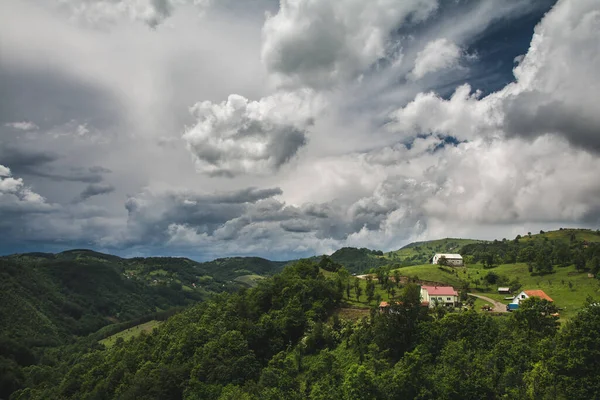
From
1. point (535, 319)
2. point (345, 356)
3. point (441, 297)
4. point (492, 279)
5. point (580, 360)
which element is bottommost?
point (345, 356)

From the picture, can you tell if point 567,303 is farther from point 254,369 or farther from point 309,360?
point 254,369

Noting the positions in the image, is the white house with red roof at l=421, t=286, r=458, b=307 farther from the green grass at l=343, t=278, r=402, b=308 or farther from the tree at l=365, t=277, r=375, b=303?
the tree at l=365, t=277, r=375, b=303

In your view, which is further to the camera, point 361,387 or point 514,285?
point 514,285

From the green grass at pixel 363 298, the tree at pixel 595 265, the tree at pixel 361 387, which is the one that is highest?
the tree at pixel 595 265

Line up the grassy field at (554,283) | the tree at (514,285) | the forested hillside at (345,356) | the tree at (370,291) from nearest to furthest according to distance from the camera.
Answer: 1. the forested hillside at (345,356)
2. the grassy field at (554,283)
3. the tree at (370,291)
4. the tree at (514,285)

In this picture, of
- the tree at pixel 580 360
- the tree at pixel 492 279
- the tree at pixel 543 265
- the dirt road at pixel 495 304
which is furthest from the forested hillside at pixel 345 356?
the tree at pixel 543 265

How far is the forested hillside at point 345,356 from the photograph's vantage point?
5881cm

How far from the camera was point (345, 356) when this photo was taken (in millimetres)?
87500

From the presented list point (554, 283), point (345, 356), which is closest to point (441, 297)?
point (554, 283)

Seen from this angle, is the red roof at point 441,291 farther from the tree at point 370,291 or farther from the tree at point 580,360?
the tree at point 580,360

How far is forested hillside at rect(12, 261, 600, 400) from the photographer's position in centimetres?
5881

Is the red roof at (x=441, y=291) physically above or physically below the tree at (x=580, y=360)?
above

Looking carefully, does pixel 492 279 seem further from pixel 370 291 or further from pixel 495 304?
pixel 370 291

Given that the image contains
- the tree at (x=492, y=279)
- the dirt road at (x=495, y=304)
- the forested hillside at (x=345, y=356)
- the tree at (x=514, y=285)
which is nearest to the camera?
the forested hillside at (x=345, y=356)
